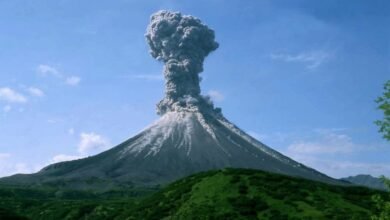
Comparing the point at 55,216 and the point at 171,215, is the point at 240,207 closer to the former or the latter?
the point at 171,215

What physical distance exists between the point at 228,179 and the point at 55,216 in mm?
42146

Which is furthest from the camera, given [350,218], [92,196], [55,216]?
[92,196]

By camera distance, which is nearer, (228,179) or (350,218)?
(350,218)

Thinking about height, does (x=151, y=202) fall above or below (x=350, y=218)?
above

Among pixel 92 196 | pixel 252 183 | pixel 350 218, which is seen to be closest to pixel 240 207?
pixel 252 183

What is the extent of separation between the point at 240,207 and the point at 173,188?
1517 cm

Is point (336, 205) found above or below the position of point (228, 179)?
below

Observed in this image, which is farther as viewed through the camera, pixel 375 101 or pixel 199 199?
pixel 199 199

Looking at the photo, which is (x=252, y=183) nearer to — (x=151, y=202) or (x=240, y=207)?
(x=240, y=207)

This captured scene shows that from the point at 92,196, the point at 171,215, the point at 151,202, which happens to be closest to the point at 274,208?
the point at 171,215

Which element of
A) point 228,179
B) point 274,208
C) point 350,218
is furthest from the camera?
point 228,179

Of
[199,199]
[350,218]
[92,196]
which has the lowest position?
[350,218]

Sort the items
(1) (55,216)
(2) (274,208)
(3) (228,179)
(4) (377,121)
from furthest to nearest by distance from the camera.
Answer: (1) (55,216)
(3) (228,179)
(2) (274,208)
(4) (377,121)

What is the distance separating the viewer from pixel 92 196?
7835 inches
